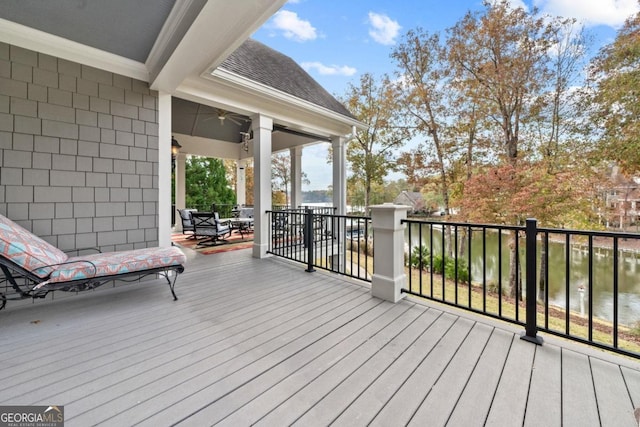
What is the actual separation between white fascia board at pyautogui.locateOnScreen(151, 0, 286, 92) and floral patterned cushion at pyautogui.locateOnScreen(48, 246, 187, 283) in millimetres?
2099

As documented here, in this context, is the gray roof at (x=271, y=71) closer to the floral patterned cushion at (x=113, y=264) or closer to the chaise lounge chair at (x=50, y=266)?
the floral patterned cushion at (x=113, y=264)

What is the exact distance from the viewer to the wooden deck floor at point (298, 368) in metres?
1.32

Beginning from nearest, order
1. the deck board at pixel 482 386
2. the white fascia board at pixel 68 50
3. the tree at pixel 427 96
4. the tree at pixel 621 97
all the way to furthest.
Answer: the deck board at pixel 482 386 < the white fascia board at pixel 68 50 < the tree at pixel 621 97 < the tree at pixel 427 96

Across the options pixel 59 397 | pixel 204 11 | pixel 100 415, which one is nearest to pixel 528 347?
pixel 100 415

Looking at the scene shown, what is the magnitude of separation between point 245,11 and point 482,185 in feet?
28.6

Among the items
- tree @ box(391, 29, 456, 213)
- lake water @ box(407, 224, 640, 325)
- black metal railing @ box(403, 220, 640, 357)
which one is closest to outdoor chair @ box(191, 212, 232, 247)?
black metal railing @ box(403, 220, 640, 357)

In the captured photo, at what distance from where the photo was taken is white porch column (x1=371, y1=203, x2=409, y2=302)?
110 inches

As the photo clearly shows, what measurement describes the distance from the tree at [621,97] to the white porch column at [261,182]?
28.2 feet

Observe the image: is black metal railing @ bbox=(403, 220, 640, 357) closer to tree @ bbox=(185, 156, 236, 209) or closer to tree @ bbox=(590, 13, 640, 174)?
tree @ bbox=(590, 13, 640, 174)

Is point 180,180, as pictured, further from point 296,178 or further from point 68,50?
point 68,50

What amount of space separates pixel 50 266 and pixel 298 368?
240 centimetres

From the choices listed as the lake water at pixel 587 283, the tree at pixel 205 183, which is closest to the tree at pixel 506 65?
the lake water at pixel 587 283

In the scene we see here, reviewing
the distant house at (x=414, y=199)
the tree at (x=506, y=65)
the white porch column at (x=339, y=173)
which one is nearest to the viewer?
the white porch column at (x=339, y=173)

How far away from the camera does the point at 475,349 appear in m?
1.88
